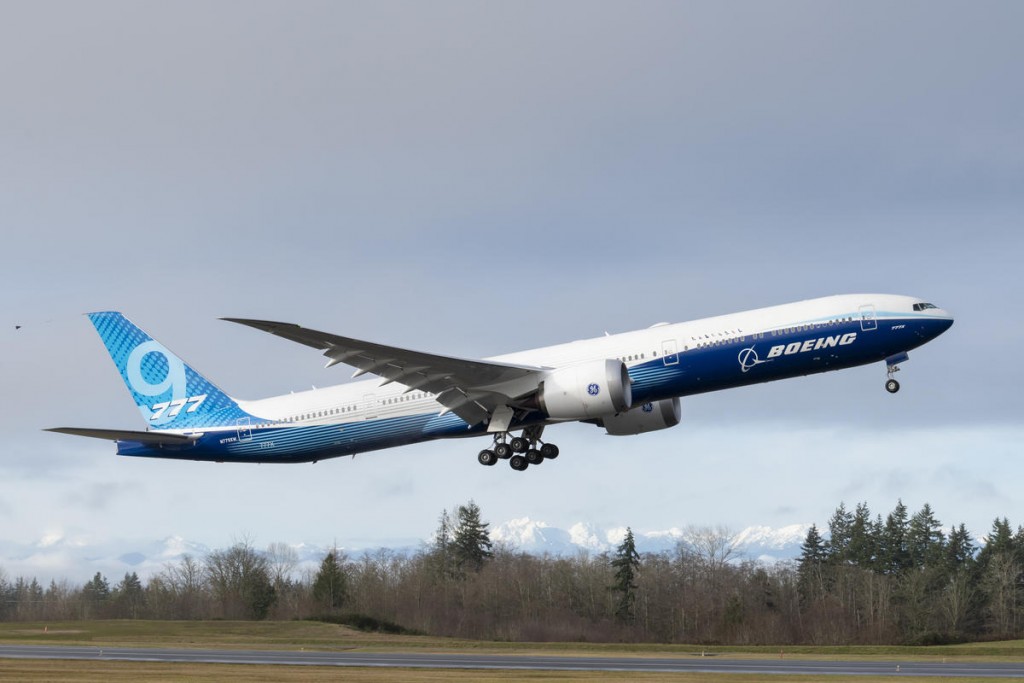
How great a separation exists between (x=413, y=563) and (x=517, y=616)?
21357mm

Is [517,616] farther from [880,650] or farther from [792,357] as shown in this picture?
[792,357]

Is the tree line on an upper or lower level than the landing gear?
lower

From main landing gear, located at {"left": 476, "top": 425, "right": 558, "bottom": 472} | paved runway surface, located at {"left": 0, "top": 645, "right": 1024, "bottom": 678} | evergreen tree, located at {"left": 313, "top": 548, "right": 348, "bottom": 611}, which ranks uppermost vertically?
main landing gear, located at {"left": 476, "top": 425, "right": 558, "bottom": 472}

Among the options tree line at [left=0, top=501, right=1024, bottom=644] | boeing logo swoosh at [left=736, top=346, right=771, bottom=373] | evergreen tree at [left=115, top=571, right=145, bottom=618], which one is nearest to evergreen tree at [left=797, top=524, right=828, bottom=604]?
tree line at [left=0, top=501, right=1024, bottom=644]

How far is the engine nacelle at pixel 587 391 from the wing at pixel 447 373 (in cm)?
86

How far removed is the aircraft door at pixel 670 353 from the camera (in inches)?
1613

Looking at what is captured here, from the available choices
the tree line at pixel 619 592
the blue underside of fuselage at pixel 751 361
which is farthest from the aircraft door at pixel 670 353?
the tree line at pixel 619 592

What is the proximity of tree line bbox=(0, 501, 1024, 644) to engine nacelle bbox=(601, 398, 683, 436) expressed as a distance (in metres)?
47.1

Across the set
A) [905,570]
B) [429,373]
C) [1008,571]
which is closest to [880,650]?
[429,373]

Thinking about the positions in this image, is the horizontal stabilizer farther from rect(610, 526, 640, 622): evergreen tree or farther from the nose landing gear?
rect(610, 526, 640, 622): evergreen tree

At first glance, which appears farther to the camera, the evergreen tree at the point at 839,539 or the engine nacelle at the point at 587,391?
the evergreen tree at the point at 839,539

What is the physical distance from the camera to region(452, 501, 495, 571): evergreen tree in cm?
11962

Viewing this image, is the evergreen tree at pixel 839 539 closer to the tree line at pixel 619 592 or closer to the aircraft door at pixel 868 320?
the tree line at pixel 619 592

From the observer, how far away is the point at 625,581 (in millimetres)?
106812
